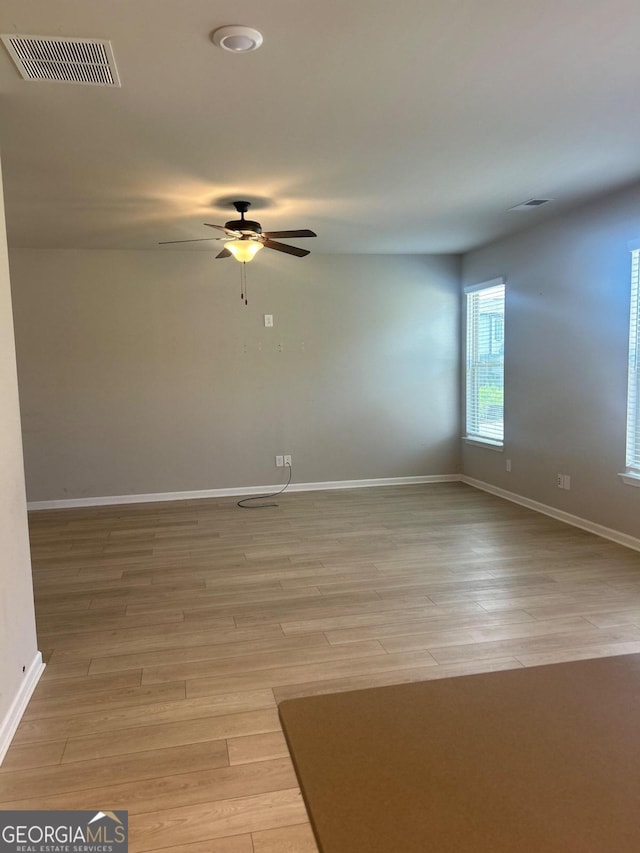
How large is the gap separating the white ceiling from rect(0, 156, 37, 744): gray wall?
811 mm

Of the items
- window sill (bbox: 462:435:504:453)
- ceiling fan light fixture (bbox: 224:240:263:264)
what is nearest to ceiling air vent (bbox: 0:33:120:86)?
ceiling fan light fixture (bbox: 224:240:263:264)

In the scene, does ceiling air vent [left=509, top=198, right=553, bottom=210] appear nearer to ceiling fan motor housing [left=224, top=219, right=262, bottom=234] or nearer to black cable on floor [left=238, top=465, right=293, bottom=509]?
ceiling fan motor housing [left=224, top=219, right=262, bottom=234]

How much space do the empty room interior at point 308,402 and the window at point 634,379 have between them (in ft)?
0.06

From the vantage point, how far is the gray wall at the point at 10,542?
2164 millimetres

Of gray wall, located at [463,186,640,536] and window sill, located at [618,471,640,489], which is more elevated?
gray wall, located at [463,186,640,536]

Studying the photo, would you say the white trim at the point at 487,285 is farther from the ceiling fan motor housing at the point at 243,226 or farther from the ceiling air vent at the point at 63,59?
the ceiling air vent at the point at 63,59

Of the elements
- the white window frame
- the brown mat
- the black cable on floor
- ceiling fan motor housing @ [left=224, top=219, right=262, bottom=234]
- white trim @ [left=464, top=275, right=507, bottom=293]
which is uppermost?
ceiling fan motor housing @ [left=224, top=219, right=262, bottom=234]

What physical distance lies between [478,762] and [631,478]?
9.37 feet

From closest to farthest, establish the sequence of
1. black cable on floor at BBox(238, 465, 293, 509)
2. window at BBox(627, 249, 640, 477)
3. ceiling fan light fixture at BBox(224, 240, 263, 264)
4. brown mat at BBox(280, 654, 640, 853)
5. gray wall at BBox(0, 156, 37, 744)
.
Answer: brown mat at BBox(280, 654, 640, 853) → gray wall at BBox(0, 156, 37, 744) → window at BBox(627, 249, 640, 477) → ceiling fan light fixture at BBox(224, 240, 263, 264) → black cable on floor at BBox(238, 465, 293, 509)

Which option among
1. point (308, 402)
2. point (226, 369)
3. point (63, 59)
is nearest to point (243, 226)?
point (63, 59)

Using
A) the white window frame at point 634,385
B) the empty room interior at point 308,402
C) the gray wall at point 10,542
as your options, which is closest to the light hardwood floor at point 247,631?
the empty room interior at point 308,402

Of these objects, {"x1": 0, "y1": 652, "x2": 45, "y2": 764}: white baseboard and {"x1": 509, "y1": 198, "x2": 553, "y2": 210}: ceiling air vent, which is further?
{"x1": 509, "y1": 198, "x2": 553, "y2": 210}: ceiling air vent

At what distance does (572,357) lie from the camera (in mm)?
4617

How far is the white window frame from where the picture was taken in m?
3.94
